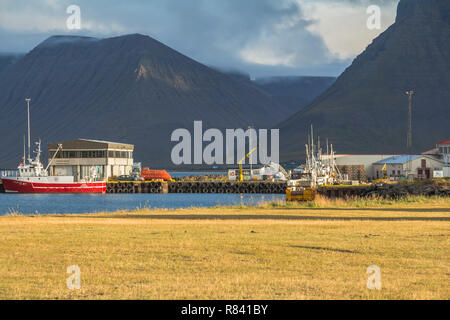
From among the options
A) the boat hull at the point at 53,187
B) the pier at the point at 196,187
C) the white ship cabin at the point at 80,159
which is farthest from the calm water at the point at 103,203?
the white ship cabin at the point at 80,159

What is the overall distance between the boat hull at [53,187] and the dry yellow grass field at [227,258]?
3783 inches

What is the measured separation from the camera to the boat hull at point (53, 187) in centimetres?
12925

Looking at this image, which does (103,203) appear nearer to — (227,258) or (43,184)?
(43,184)

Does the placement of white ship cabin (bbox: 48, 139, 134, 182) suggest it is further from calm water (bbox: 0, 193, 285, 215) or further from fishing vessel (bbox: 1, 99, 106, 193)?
calm water (bbox: 0, 193, 285, 215)

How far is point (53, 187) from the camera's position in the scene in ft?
427

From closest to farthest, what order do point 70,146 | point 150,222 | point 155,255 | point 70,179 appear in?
point 155,255 < point 150,222 < point 70,179 < point 70,146

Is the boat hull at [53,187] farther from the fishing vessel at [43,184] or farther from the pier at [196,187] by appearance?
the pier at [196,187]

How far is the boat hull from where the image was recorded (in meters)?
129

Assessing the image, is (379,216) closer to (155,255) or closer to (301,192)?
(155,255)

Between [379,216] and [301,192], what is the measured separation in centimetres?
2384

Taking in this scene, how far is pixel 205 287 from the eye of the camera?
1666 centimetres

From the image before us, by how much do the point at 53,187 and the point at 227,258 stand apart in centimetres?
11265

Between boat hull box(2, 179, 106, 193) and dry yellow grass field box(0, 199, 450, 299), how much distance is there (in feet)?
315
